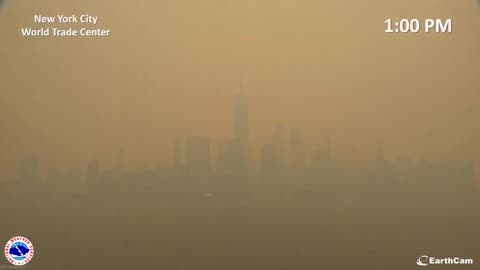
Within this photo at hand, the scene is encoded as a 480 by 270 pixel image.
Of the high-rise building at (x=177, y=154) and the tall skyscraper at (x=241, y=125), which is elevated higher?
the tall skyscraper at (x=241, y=125)

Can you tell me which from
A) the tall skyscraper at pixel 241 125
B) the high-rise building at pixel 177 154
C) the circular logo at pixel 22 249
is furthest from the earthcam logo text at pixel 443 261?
the circular logo at pixel 22 249

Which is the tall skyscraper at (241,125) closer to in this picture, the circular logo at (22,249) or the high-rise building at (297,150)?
the high-rise building at (297,150)

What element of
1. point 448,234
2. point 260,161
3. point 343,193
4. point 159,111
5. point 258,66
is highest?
point 258,66

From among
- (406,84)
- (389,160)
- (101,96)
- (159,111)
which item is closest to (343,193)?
(389,160)

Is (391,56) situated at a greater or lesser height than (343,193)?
greater

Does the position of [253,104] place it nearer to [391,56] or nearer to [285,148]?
[285,148]

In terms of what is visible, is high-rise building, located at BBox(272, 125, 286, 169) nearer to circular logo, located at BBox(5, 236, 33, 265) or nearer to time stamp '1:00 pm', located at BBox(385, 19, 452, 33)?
time stamp '1:00 pm', located at BBox(385, 19, 452, 33)
